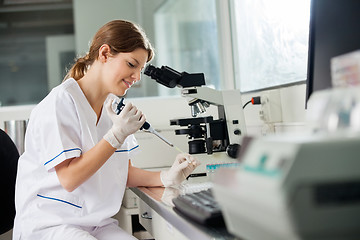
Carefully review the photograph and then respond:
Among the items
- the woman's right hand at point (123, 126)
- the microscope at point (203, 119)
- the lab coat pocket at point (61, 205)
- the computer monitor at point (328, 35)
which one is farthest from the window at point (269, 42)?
the lab coat pocket at point (61, 205)

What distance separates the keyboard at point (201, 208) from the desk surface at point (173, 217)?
0.01 metres

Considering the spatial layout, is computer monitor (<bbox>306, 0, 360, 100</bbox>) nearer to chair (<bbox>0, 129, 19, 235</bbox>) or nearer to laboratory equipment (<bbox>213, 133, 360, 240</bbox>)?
laboratory equipment (<bbox>213, 133, 360, 240</bbox>)

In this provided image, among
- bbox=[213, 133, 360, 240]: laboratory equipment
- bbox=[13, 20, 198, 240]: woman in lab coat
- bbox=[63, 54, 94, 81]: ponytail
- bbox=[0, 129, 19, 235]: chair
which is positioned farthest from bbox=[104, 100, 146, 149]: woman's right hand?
bbox=[213, 133, 360, 240]: laboratory equipment

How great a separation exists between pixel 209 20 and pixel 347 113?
2341mm

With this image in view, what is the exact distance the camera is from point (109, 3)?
2.99m

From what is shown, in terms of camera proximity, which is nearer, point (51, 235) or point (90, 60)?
point (51, 235)

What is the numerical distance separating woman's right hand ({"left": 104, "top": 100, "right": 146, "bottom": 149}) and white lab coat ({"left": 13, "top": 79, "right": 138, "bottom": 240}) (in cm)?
12

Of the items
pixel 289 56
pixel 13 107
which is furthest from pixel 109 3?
pixel 289 56

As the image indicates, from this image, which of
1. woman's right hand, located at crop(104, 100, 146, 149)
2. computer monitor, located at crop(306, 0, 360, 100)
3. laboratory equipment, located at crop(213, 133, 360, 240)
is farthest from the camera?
woman's right hand, located at crop(104, 100, 146, 149)

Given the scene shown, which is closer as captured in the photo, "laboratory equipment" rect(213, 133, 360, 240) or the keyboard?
"laboratory equipment" rect(213, 133, 360, 240)

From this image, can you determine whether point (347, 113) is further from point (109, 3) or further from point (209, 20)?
point (109, 3)

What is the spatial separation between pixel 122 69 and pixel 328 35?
2.63 feet

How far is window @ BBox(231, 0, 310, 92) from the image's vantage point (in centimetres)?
170

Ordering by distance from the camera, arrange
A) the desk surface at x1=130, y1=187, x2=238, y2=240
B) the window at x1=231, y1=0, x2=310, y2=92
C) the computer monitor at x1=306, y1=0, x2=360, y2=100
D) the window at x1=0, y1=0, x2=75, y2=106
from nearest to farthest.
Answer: the desk surface at x1=130, y1=187, x2=238, y2=240
the computer monitor at x1=306, y1=0, x2=360, y2=100
the window at x1=231, y1=0, x2=310, y2=92
the window at x1=0, y1=0, x2=75, y2=106
